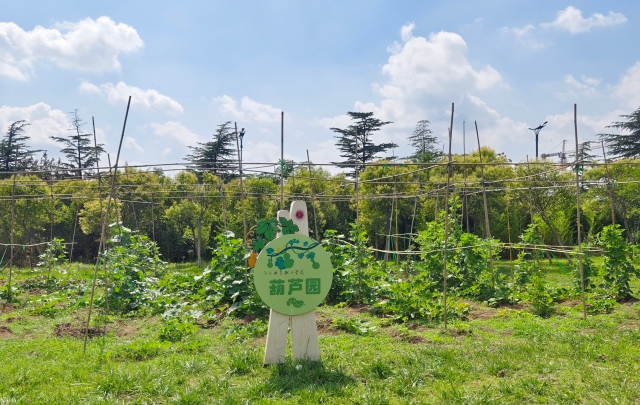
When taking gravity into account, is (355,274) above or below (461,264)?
below

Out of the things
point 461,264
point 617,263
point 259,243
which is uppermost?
point 259,243

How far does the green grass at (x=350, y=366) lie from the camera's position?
4168 mm

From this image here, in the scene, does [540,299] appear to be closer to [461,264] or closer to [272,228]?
[461,264]

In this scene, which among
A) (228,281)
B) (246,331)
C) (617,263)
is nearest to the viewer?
(246,331)

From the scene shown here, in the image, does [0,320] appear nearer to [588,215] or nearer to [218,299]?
[218,299]

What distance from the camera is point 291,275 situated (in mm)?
5137

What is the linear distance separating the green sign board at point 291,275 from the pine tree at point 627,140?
2972 cm

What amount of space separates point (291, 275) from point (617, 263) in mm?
6263

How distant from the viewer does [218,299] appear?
792cm

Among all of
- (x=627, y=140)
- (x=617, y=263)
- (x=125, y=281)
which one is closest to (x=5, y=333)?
(x=125, y=281)

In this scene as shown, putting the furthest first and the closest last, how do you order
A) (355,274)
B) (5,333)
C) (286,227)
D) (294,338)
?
(355,274) → (5,333) → (286,227) → (294,338)

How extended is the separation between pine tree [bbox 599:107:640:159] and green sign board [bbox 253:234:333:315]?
1170 inches

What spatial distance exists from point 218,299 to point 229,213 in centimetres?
1271

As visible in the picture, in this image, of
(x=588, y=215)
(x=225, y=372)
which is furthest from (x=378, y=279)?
(x=588, y=215)
